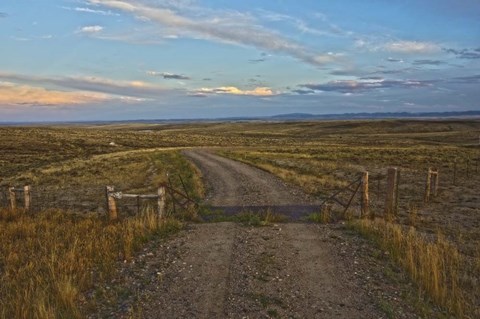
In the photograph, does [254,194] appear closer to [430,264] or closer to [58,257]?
[58,257]

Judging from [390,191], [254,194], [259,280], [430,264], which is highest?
[390,191]

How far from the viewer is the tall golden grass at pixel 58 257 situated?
706 cm

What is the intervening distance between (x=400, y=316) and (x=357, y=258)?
3.01 m

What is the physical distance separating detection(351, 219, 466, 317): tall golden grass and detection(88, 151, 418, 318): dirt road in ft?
1.52

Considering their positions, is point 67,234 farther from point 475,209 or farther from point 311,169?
point 311,169

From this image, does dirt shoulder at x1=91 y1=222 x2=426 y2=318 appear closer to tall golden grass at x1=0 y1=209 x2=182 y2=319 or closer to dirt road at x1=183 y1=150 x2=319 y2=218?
tall golden grass at x1=0 y1=209 x2=182 y2=319

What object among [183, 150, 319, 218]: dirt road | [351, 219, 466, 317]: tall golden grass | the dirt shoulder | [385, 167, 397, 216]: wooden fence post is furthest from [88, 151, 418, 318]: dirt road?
[183, 150, 319, 218]: dirt road

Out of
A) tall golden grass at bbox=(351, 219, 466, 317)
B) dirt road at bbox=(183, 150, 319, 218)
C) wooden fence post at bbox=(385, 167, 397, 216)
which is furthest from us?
dirt road at bbox=(183, 150, 319, 218)

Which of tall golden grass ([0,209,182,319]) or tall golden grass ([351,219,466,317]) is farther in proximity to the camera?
tall golden grass ([351,219,466,317])

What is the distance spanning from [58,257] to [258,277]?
4609mm

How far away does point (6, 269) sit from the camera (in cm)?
925

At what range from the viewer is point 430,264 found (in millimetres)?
8797

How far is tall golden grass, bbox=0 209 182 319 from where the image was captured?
7059mm

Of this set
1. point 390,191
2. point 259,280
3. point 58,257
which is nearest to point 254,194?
point 390,191
